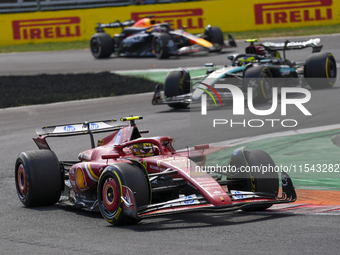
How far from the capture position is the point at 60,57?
2475 centimetres

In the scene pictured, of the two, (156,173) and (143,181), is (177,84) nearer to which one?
(156,173)

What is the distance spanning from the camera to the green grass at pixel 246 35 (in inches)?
971

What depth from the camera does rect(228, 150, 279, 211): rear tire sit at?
20.2 feet

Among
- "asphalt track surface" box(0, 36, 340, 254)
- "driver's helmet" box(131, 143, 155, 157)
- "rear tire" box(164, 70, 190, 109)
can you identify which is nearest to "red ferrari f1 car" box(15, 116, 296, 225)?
"driver's helmet" box(131, 143, 155, 157)

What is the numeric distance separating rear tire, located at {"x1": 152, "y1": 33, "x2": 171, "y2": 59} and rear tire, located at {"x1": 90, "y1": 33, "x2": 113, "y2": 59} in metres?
2.22

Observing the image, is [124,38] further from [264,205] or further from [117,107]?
[264,205]

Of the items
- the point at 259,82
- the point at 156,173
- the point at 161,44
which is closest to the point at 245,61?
the point at 259,82

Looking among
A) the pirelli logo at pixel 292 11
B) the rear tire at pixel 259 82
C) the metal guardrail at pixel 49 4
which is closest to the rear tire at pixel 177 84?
the rear tire at pixel 259 82

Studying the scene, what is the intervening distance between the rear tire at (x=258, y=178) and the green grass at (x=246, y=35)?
61.8 ft

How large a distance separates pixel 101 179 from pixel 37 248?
3.69ft

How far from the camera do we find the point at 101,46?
23766 mm

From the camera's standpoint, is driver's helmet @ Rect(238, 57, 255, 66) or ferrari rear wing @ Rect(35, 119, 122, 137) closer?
ferrari rear wing @ Rect(35, 119, 122, 137)

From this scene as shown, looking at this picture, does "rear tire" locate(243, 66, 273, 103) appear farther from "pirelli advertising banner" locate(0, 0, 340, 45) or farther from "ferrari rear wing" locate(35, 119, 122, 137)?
"pirelli advertising banner" locate(0, 0, 340, 45)

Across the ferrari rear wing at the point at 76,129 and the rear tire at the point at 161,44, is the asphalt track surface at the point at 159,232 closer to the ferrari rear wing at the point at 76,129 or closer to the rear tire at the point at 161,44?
the ferrari rear wing at the point at 76,129
